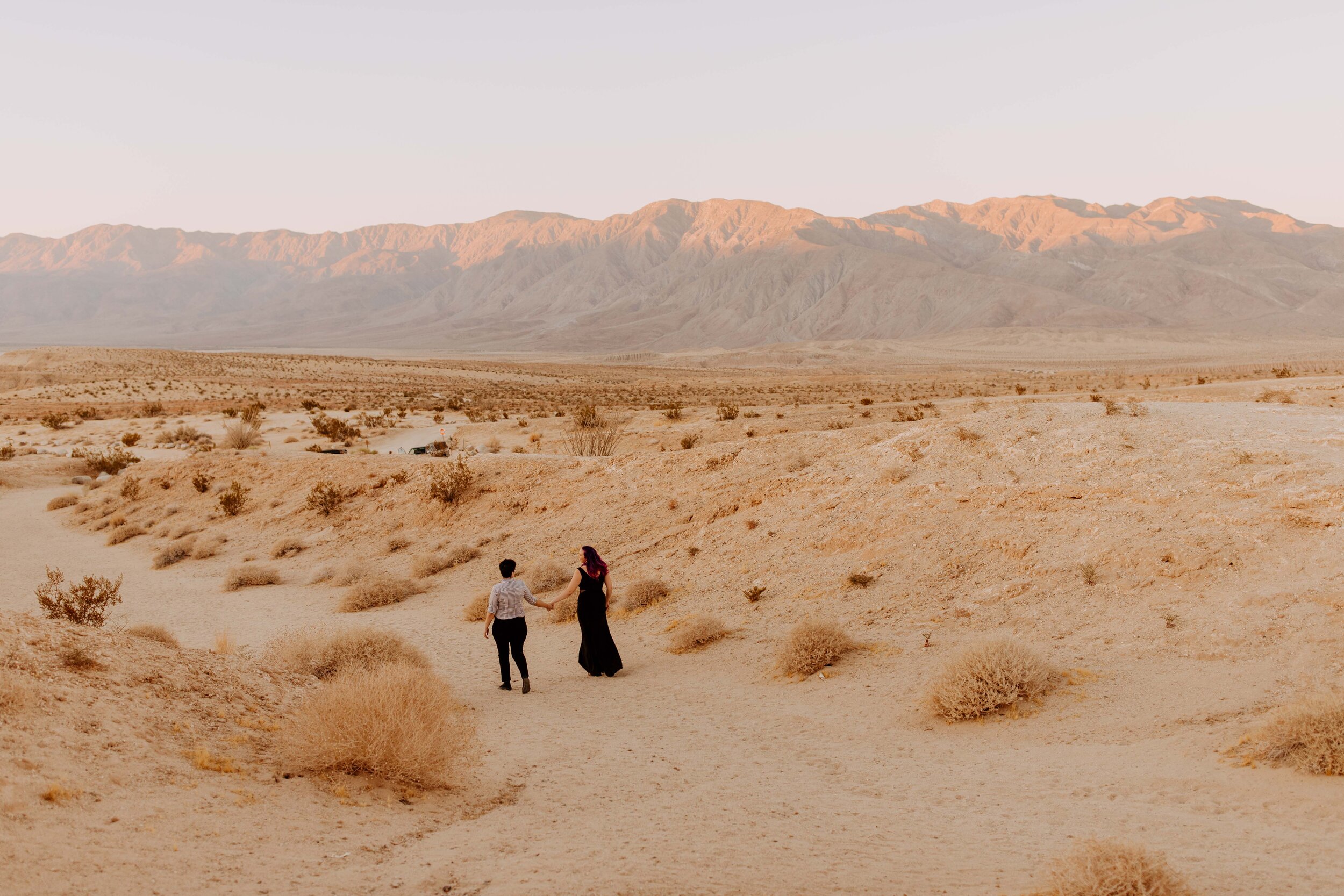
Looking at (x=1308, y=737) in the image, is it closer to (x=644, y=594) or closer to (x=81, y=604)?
(x=644, y=594)

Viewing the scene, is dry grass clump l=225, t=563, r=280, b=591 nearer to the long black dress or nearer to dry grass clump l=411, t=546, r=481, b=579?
dry grass clump l=411, t=546, r=481, b=579

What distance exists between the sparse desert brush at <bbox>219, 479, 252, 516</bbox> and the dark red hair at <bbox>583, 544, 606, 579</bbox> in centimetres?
1533

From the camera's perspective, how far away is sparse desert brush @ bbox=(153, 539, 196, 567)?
19469mm

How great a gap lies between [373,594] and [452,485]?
4971 millimetres

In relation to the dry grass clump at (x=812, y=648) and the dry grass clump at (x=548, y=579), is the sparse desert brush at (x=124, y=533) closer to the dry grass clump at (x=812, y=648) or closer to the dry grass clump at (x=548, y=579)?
the dry grass clump at (x=548, y=579)

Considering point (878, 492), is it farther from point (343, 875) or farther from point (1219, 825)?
point (343, 875)

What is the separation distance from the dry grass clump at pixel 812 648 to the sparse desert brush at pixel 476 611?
5268 millimetres

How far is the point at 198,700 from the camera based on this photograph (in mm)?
7391

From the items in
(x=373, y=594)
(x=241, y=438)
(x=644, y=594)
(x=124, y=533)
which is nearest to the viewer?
(x=644, y=594)

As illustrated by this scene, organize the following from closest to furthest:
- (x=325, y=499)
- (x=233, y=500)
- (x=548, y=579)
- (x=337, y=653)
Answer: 1. (x=337, y=653)
2. (x=548, y=579)
3. (x=325, y=499)
4. (x=233, y=500)

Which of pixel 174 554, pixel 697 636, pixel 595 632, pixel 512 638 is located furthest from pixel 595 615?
pixel 174 554

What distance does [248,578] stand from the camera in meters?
17.3

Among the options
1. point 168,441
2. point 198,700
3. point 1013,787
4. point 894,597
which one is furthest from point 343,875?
point 168,441

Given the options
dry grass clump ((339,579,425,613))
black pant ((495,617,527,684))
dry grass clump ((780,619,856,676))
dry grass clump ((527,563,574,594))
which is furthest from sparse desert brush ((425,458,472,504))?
dry grass clump ((780,619,856,676))
